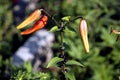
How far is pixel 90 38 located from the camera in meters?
4.38

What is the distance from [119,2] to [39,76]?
2491 millimetres

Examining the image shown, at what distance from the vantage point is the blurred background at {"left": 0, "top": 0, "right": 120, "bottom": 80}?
3.91 meters

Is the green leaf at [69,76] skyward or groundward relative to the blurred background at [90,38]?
skyward

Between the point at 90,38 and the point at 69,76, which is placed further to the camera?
the point at 90,38

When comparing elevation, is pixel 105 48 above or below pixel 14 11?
below

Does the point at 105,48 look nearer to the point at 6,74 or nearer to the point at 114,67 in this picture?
the point at 114,67

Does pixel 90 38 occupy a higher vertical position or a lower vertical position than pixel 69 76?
lower

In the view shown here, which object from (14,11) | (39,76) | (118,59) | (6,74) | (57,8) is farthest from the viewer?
(14,11)

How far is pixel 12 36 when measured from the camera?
4.83 metres

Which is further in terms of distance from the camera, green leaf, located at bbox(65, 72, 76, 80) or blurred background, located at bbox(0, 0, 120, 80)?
blurred background, located at bbox(0, 0, 120, 80)

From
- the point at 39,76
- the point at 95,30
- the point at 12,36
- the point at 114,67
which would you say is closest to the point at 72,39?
the point at 95,30

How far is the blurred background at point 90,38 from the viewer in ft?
12.8

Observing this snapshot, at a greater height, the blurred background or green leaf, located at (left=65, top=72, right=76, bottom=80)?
green leaf, located at (left=65, top=72, right=76, bottom=80)

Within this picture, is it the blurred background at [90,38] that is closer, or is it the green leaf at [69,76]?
the green leaf at [69,76]
